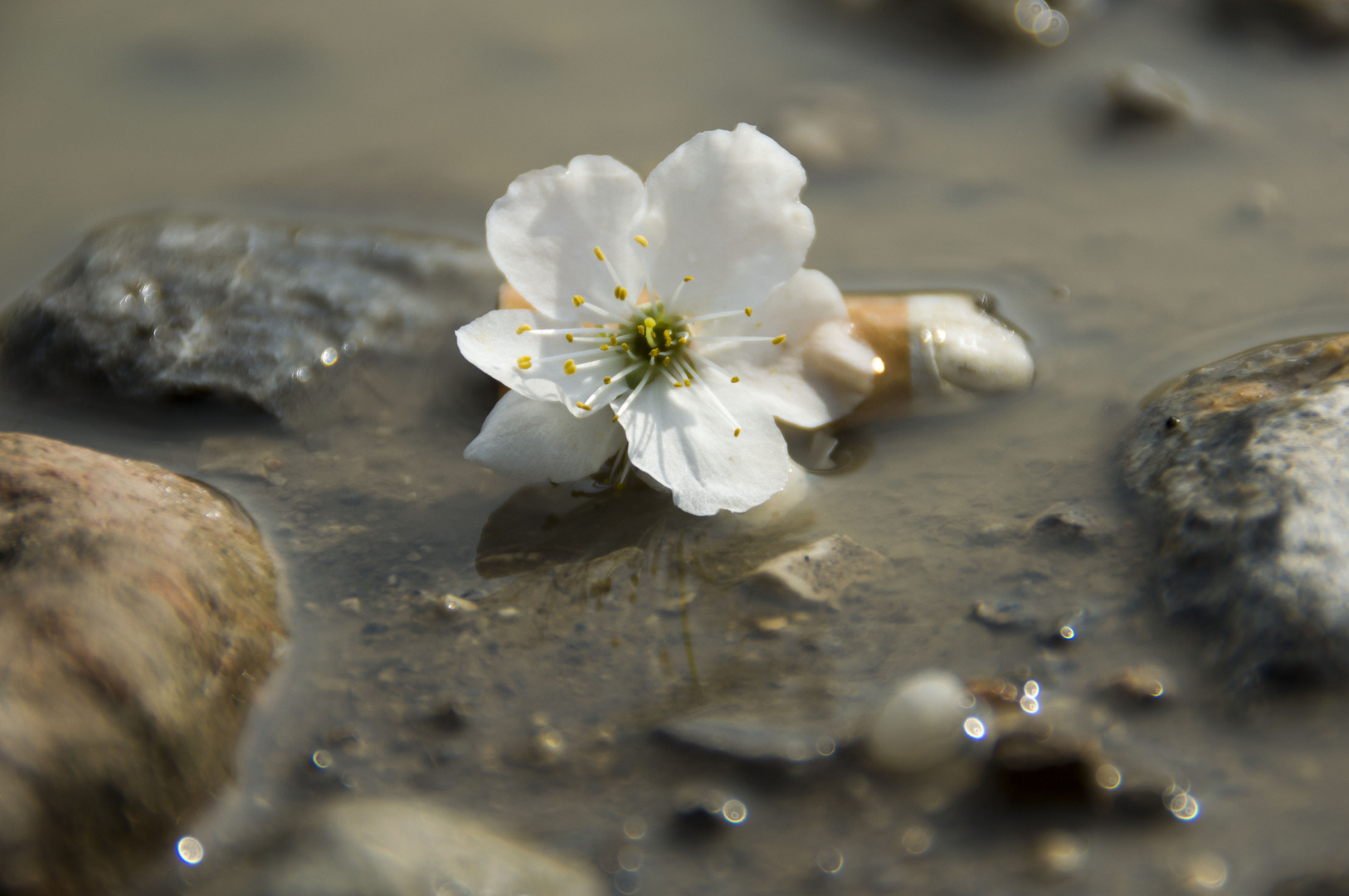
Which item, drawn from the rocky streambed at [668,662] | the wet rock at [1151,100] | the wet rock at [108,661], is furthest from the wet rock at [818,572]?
the wet rock at [1151,100]

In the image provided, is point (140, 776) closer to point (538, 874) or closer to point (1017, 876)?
point (538, 874)

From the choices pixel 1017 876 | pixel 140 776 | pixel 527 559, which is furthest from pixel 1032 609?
pixel 140 776

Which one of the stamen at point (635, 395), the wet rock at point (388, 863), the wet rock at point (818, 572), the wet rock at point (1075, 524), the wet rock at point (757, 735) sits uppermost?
the stamen at point (635, 395)

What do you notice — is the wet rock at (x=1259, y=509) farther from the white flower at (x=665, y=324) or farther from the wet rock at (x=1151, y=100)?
the wet rock at (x=1151, y=100)

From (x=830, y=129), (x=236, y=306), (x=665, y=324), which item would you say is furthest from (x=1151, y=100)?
(x=236, y=306)

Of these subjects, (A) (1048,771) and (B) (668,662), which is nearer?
(A) (1048,771)

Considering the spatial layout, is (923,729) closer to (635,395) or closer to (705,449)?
(705,449)
